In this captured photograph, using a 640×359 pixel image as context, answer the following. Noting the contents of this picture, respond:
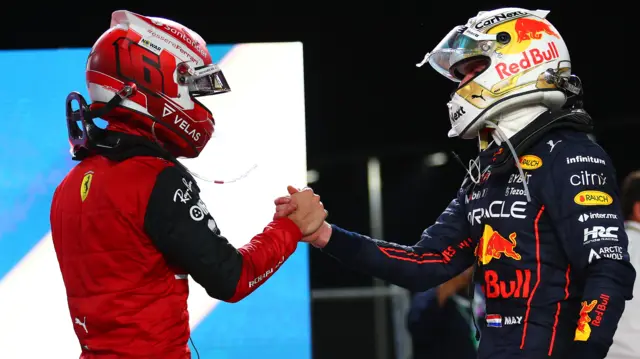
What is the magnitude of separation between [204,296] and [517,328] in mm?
1376

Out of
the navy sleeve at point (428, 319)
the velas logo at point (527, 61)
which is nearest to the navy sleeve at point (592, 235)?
the velas logo at point (527, 61)

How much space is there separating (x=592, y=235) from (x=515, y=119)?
468 mm

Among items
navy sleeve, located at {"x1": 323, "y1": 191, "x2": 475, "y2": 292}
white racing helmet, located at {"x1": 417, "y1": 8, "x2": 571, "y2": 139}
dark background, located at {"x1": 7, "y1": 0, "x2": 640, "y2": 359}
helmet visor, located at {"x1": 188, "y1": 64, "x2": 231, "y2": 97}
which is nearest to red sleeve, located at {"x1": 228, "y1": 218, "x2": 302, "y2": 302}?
navy sleeve, located at {"x1": 323, "y1": 191, "x2": 475, "y2": 292}

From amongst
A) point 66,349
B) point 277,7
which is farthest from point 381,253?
point 277,7

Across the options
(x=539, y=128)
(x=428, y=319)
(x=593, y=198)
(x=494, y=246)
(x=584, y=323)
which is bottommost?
(x=428, y=319)

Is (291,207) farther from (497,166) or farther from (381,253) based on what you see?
Result: (497,166)

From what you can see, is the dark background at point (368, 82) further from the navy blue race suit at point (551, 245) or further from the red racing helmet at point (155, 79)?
the navy blue race suit at point (551, 245)

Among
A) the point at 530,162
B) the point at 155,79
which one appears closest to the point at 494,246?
the point at 530,162

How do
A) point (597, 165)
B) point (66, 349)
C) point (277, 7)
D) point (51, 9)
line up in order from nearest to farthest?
1. point (597, 165)
2. point (66, 349)
3. point (51, 9)
4. point (277, 7)

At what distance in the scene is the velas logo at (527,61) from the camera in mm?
2246

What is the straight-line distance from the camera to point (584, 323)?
73.0 inches

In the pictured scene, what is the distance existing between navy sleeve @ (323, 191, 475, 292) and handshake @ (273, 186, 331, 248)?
131 mm

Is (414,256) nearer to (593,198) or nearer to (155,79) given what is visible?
(593,198)

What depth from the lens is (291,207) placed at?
89.4 inches
